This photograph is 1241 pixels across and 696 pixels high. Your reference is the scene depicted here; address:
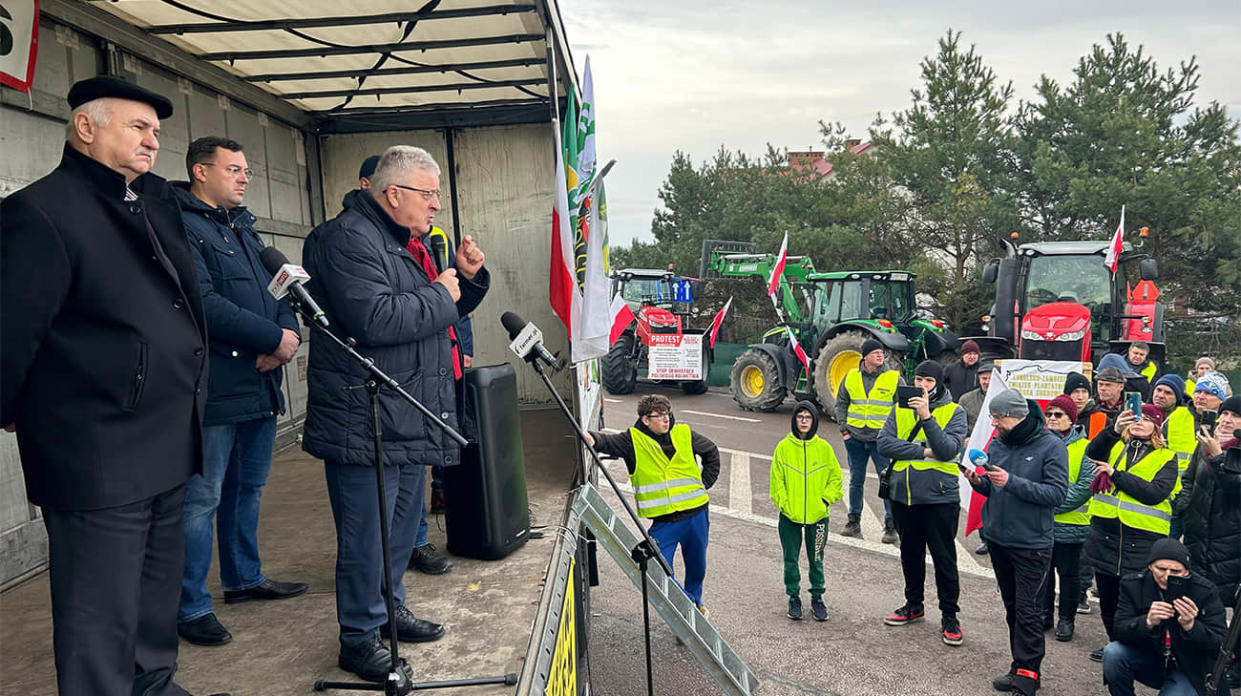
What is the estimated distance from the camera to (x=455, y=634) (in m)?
2.85

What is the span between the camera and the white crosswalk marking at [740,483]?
8641mm

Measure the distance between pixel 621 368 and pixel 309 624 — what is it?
43.1 feet

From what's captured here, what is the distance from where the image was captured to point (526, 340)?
280 cm

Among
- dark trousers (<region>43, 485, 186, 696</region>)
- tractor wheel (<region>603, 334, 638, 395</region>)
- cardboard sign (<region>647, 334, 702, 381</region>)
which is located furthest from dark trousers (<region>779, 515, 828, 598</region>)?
tractor wheel (<region>603, 334, 638, 395</region>)

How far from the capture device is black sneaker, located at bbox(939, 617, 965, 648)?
5.16 m

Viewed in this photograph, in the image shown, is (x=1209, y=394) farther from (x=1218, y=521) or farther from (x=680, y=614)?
(x=680, y=614)

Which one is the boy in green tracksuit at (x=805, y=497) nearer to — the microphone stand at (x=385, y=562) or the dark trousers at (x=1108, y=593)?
the dark trousers at (x=1108, y=593)

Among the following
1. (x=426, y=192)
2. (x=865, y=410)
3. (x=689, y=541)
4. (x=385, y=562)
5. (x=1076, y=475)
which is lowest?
(x=689, y=541)

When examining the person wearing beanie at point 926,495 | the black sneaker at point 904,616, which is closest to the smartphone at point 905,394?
the person wearing beanie at point 926,495

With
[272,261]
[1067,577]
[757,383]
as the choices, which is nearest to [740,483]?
[1067,577]

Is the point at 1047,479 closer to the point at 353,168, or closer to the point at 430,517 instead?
the point at 430,517

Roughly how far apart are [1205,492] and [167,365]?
4.98 m

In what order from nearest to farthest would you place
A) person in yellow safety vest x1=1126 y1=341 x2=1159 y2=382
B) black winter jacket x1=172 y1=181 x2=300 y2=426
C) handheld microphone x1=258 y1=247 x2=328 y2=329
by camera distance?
handheld microphone x1=258 y1=247 x2=328 y2=329
black winter jacket x1=172 y1=181 x2=300 y2=426
person in yellow safety vest x1=1126 y1=341 x2=1159 y2=382

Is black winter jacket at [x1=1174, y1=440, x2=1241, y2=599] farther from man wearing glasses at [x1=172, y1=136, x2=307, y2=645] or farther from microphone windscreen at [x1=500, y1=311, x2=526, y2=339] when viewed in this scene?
man wearing glasses at [x1=172, y1=136, x2=307, y2=645]
